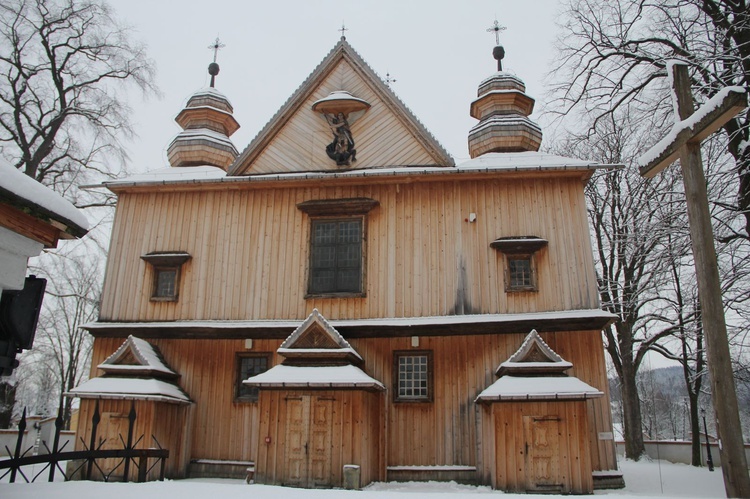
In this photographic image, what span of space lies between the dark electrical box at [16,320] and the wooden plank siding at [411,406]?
30.4ft

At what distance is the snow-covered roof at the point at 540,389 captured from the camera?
42.2 ft

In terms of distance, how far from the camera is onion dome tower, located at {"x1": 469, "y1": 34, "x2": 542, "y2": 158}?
19.6 m

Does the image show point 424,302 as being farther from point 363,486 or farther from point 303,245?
point 363,486

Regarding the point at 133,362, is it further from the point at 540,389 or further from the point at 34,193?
the point at 34,193

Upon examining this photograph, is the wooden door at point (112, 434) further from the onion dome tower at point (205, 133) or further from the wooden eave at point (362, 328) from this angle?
the onion dome tower at point (205, 133)

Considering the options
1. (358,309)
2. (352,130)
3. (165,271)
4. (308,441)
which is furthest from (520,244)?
(165,271)

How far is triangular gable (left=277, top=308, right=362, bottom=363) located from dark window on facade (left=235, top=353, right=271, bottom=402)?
2.22 meters

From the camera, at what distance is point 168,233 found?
18.2 m

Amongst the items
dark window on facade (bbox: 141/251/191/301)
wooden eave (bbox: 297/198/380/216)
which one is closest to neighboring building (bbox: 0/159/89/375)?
wooden eave (bbox: 297/198/380/216)

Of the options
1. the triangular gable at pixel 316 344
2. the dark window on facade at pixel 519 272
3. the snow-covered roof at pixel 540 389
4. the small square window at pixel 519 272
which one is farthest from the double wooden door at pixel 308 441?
the dark window on facade at pixel 519 272

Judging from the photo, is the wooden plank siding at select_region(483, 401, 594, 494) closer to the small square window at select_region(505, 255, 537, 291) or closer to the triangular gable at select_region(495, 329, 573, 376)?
the triangular gable at select_region(495, 329, 573, 376)

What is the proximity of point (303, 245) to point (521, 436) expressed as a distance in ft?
26.6

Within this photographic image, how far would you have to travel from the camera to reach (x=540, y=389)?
43.1 feet

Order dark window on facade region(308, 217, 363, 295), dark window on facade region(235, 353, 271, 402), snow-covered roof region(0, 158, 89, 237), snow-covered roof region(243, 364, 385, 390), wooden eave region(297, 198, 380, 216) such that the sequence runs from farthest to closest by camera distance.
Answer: wooden eave region(297, 198, 380, 216) < dark window on facade region(308, 217, 363, 295) < dark window on facade region(235, 353, 271, 402) < snow-covered roof region(243, 364, 385, 390) < snow-covered roof region(0, 158, 89, 237)
